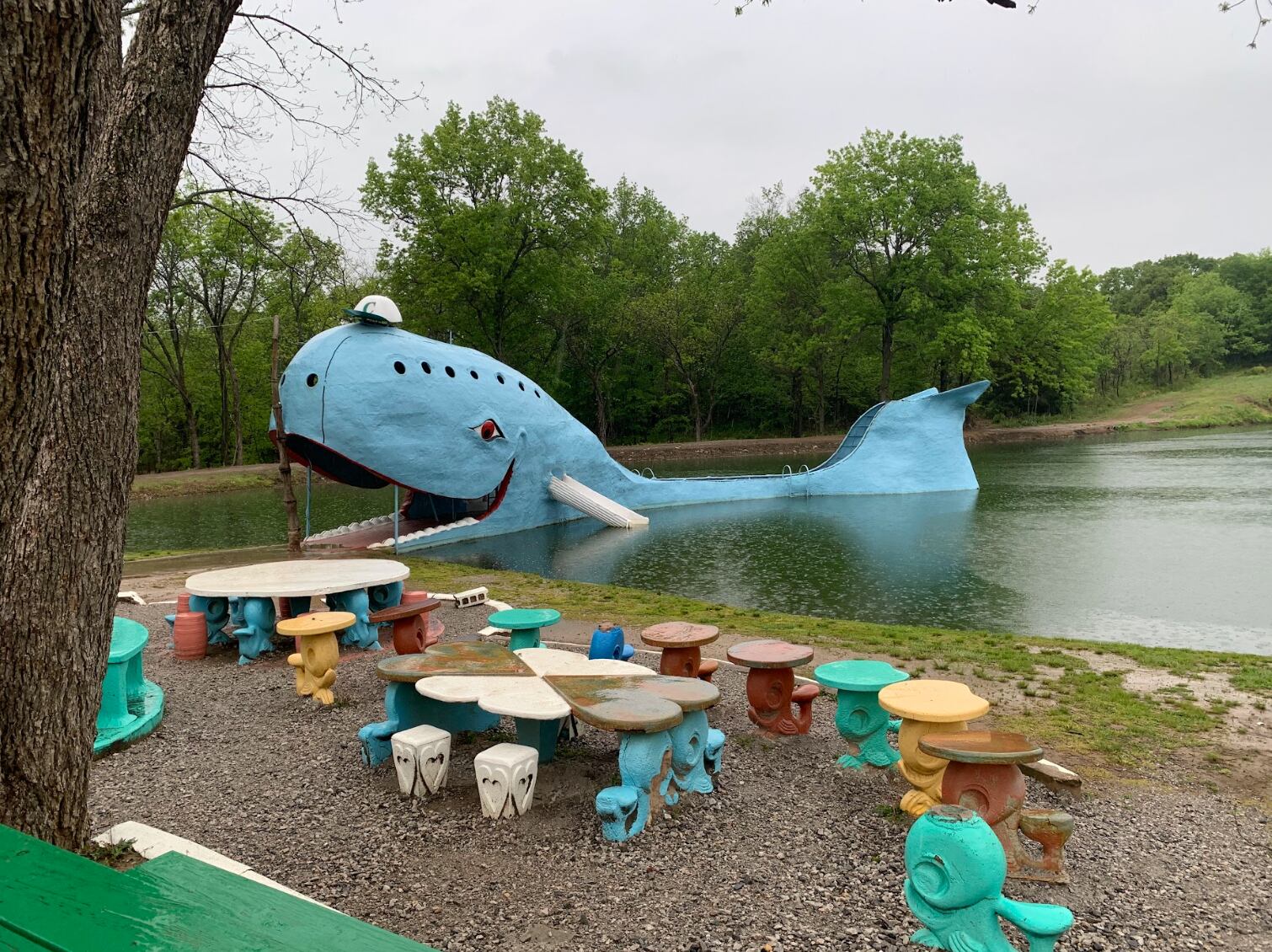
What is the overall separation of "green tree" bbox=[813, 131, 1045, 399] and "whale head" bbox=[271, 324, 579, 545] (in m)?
25.5

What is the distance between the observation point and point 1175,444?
113ft

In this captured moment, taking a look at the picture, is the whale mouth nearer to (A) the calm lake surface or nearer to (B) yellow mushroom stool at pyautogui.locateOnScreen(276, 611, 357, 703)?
(A) the calm lake surface

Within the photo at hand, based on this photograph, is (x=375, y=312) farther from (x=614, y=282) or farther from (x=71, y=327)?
(x=614, y=282)

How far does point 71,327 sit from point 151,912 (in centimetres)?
190

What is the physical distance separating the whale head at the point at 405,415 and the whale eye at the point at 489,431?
2 centimetres

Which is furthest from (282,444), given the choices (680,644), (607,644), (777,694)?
(777,694)

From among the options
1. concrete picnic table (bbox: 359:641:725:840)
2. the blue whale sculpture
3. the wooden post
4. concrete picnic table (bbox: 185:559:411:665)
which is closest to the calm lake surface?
the blue whale sculpture

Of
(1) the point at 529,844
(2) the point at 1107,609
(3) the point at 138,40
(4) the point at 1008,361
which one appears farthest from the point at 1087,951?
(4) the point at 1008,361

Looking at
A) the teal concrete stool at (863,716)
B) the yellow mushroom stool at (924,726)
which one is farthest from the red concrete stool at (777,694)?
the yellow mushroom stool at (924,726)

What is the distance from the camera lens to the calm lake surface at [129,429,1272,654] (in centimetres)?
1005

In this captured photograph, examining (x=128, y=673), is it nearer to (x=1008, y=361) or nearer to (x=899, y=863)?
(x=899, y=863)

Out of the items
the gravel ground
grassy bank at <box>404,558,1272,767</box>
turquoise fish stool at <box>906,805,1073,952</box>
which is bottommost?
grassy bank at <box>404,558,1272,767</box>

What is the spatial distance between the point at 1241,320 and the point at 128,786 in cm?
7833

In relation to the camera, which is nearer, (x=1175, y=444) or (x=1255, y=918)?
(x=1255, y=918)
